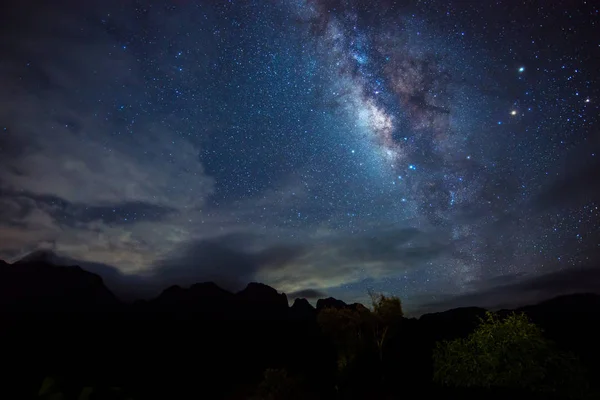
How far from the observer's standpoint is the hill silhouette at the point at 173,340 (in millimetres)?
59188

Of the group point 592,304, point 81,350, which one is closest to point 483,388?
point 81,350

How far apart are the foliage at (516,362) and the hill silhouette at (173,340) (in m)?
14.0

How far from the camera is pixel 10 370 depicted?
49.8 metres

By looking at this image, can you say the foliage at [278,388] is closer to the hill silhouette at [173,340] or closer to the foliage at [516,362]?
the foliage at [516,362]

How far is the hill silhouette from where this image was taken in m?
59.2

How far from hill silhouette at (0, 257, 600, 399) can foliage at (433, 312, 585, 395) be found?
1400 cm

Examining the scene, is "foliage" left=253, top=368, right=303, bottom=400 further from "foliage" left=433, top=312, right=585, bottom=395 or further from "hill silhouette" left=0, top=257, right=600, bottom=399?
"hill silhouette" left=0, top=257, right=600, bottom=399

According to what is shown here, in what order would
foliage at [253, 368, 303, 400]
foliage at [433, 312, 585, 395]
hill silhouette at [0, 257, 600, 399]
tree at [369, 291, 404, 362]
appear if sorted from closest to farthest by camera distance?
foliage at [433, 312, 585, 395] → foliage at [253, 368, 303, 400] → tree at [369, 291, 404, 362] → hill silhouette at [0, 257, 600, 399]

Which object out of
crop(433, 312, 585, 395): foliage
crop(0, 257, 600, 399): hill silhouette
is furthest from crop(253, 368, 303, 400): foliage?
crop(0, 257, 600, 399): hill silhouette

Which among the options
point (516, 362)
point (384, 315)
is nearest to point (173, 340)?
point (384, 315)

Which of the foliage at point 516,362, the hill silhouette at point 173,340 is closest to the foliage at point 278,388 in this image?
the foliage at point 516,362

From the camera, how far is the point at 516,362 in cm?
1952

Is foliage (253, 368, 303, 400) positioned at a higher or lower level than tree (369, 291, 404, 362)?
lower

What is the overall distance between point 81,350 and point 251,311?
68.0m
